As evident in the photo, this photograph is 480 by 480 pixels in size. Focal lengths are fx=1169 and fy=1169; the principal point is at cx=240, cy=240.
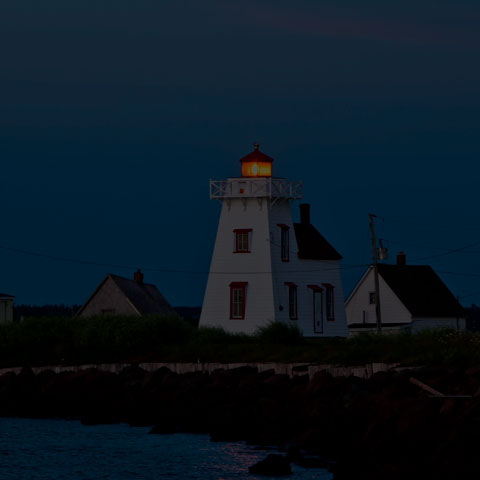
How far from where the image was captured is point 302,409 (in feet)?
83.9

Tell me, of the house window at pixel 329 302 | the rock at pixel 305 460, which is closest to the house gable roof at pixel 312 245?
the house window at pixel 329 302

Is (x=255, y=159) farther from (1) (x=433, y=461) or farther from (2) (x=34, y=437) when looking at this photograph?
(1) (x=433, y=461)

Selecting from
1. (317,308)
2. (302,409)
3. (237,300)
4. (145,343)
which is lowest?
(302,409)

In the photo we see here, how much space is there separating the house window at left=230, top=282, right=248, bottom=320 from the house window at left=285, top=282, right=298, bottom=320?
1.91m

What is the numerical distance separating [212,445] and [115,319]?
14.0 m

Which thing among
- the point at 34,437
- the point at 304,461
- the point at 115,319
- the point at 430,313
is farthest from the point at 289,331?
the point at 430,313

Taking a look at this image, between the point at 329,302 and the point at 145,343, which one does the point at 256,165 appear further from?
the point at 145,343

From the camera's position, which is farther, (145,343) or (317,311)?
(317,311)

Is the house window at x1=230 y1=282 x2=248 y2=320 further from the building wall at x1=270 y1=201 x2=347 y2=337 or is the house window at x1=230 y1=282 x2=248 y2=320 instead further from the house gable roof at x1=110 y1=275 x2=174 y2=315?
the house gable roof at x1=110 y1=275 x2=174 y2=315

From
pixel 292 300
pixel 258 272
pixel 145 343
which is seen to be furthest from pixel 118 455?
pixel 292 300

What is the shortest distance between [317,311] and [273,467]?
27882mm

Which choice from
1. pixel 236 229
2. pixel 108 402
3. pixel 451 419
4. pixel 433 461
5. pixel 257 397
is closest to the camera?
pixel 433 461

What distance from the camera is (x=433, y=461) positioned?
58.1 ft

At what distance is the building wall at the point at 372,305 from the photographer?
187ft
